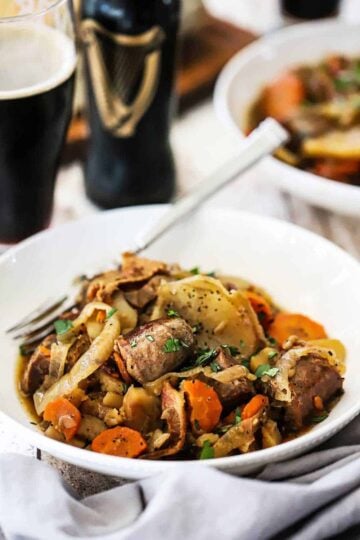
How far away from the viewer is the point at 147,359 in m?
2.16

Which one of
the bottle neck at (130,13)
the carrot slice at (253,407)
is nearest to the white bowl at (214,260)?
the carrot slice at (253,407)

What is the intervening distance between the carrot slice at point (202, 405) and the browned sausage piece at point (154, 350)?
0.08 metres

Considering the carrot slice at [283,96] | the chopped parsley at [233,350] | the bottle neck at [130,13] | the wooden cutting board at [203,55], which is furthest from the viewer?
the wooden cutting board at [203,55]

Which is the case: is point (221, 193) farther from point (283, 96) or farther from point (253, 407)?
point (253, 407)

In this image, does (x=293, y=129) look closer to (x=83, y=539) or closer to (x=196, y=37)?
(x=196, y=37)

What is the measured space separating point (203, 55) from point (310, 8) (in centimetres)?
83

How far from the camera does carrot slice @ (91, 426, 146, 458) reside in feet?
6.81

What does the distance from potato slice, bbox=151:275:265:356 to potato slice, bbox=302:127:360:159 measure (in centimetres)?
112

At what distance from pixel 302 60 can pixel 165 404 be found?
2.32 metres

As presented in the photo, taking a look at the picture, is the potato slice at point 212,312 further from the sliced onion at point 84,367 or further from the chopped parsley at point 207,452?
the chopped parsley at point 207,452

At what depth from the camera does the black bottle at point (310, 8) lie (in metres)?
4.63

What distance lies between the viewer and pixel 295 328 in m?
2.54

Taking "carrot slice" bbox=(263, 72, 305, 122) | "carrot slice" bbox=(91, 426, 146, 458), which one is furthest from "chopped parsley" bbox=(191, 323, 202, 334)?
"carrot slice" bbox=(263, 72, 305, 122)

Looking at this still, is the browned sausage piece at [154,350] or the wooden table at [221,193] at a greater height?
the browned sausage piece at [154,350]
